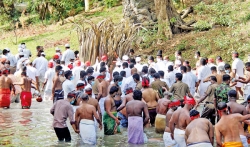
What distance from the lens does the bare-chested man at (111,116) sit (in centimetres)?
1404

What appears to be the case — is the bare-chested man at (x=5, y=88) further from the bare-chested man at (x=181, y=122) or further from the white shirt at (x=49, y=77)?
the bare-chested man at (x=181, y=122)

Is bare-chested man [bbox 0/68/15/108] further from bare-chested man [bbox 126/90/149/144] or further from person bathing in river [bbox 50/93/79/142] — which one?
bare-chested man [bbox 126/90/149/144]

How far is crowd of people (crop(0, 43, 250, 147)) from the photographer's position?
10.1 meters

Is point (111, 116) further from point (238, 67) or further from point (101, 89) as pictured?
point (238, 67)

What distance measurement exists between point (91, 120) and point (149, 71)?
523 cm

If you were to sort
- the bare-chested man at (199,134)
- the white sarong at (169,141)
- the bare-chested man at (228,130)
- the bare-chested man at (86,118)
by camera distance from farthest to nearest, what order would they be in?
1. the bare-chested man at (86,118)
2. the white sarong at (169,141)
3. the bare-chested man at (228,130)
4. the bare-chested man at (199,134)

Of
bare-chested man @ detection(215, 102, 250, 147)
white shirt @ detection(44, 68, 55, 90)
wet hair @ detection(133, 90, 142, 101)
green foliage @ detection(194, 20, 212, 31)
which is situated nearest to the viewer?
bare-chested man @ detection(215, 102, 250, 147)

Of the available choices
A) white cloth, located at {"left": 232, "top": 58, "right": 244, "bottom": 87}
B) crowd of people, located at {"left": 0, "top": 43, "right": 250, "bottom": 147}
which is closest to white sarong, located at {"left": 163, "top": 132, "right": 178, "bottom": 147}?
crowd of people, located at {"left": 0, "top": 43, "right": 250, "bottom": 147}

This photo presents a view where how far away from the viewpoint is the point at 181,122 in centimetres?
1107

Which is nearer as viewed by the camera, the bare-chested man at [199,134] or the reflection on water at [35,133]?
the bare-chested man at [199,134]

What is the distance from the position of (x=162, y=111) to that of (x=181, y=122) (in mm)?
3254

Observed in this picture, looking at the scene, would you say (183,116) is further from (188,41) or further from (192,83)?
(188,41)

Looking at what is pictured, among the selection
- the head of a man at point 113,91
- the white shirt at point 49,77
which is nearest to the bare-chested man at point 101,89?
the head of a man at point 113,91

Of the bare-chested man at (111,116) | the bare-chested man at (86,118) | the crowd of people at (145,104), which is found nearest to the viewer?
the crowd of people at (145,104)
